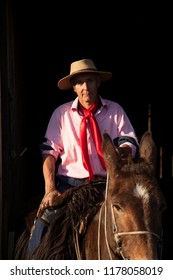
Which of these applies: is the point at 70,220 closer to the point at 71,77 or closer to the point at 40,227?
the point at 40,227

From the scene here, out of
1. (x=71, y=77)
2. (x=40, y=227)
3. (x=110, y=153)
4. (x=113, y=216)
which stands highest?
(x=71, y=77)

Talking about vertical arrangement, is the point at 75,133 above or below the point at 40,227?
above

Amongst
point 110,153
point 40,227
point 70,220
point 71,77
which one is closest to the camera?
point 110,153

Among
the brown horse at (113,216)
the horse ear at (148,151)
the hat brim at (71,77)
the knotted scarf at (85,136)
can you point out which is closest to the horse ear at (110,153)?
the brown horse at (113,216)

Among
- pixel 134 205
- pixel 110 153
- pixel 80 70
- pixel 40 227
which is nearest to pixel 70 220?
pixel 40 227

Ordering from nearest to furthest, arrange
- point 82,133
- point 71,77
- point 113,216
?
point 113,216 < point 82,133 < point 71,77

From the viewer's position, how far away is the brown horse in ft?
12.7

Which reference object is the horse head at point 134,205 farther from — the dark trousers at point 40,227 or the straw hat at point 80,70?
the straw hat at point 80,70

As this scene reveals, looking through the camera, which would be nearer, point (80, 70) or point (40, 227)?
point (40, 227)

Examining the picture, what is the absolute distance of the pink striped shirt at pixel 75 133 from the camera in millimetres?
5445

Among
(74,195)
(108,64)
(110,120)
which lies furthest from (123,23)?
(74,195)

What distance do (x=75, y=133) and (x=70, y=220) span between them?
0.90 m

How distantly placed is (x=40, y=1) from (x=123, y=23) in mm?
1510

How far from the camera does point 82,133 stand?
17.7 ft
